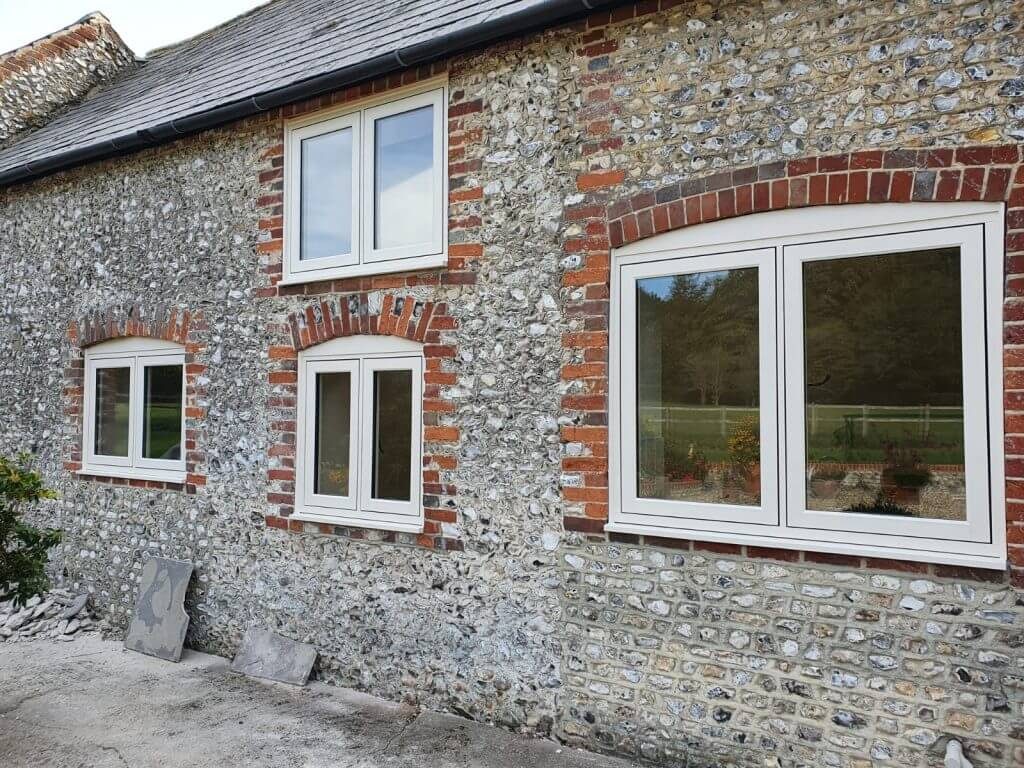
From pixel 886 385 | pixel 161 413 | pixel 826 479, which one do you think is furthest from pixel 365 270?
pixel 886 385

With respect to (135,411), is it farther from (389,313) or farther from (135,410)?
(389,313)

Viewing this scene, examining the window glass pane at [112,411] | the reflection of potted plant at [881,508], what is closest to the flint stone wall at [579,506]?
the reflection of potted plant at [881,508]

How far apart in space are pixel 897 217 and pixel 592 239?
1.63 metres

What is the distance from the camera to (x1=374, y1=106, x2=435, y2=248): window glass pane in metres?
5.21

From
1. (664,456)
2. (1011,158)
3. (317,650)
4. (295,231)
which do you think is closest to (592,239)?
(664,456)

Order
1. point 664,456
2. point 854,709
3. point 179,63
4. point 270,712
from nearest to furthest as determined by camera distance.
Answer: point 854,709 → point 664,456 → point 270,712 → point 179,63

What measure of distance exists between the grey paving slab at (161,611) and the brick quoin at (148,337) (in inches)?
27.6

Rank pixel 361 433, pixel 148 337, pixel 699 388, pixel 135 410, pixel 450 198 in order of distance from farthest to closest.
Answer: pixel 135 410, pixel 148 337, pixel 361 433, pixel 450 198, pixel 699 388

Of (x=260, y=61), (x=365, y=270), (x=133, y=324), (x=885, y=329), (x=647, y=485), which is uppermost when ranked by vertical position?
(x=260, y=61)

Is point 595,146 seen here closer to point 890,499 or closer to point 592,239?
point 592,239

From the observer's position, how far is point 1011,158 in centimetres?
332

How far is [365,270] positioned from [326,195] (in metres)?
0.89

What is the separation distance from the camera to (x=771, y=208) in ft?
12.6

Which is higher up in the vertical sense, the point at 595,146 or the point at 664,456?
the point at 595,146
